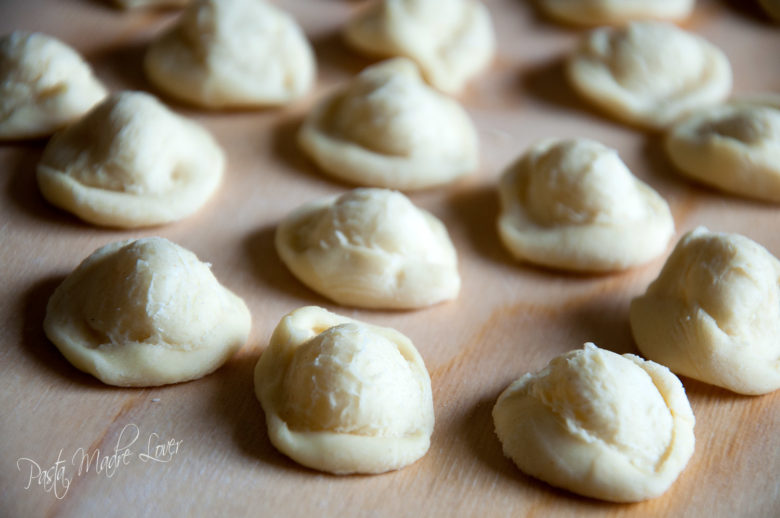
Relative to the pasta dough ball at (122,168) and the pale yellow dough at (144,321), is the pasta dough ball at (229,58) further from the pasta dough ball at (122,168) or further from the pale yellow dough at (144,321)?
the pale yellow dough at (144,321)

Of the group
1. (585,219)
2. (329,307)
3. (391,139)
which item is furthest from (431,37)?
(329,307)

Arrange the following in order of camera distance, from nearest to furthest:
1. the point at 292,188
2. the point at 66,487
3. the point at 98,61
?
the point at 66,487 → the point at 292,188 → the point at 98,61

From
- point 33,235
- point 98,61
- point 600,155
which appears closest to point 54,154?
point 33,235

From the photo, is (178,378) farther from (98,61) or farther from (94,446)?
(98,61)

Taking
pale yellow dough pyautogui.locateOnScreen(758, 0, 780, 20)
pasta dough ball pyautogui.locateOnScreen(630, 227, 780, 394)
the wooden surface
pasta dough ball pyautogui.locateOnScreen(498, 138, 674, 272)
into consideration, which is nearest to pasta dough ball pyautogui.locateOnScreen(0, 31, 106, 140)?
the wooden surface

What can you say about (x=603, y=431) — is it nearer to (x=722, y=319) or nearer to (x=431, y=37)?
(x=722, y=319)
